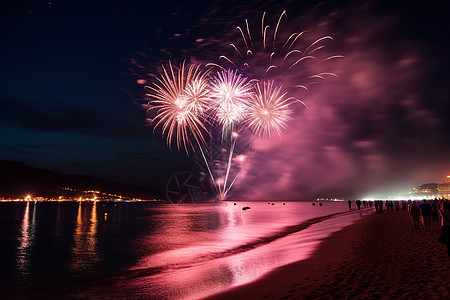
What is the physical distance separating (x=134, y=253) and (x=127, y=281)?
10.6 m

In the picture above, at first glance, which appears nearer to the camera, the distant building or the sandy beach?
the sandy beach

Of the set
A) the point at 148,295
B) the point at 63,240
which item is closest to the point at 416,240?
the point at 148,295

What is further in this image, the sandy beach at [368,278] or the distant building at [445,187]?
the distant building at [445,187]

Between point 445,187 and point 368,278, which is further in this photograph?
point 445,187

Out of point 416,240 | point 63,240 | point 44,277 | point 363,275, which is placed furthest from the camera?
point 63,240

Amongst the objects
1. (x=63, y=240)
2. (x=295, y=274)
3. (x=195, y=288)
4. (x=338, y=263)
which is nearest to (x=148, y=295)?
(x=195, y=288)

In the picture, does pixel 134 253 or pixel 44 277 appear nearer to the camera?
pixel 44 277

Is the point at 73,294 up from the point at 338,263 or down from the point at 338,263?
down

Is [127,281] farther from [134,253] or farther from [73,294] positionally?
[134,253]

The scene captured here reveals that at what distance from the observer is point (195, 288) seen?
12.2 metres

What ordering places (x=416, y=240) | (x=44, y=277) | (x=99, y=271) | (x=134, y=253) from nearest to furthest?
(x=416, y=240) → (x=44, y=277) → (x=99, y=271) → (x=134, y=253)

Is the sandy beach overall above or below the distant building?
below

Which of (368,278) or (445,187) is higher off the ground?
(445,187)

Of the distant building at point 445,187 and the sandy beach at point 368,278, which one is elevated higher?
the distant building at point 445,187
